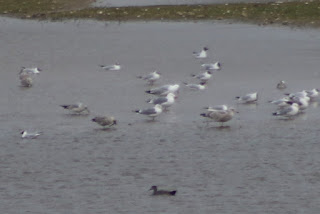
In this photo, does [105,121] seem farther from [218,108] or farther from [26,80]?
[26,80]

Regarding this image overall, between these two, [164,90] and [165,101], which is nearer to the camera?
[165,101]

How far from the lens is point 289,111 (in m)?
18.4

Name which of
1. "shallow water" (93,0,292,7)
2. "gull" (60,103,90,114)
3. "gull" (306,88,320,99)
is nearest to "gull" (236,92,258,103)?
"gull" (306,88,320,99)

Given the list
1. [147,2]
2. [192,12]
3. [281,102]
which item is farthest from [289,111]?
[147,2]

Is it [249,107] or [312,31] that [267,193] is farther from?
[312,31]

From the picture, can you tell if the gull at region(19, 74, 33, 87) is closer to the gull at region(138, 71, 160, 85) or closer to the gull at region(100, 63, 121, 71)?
the gull at region(100, 63, 121, 71)

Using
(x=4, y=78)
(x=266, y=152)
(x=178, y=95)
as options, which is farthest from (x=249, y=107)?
(x=4, y=78)

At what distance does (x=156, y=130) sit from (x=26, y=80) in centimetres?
512

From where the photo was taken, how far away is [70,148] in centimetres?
1661

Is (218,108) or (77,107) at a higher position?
(218,108)

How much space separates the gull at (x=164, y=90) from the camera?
67.5 feet

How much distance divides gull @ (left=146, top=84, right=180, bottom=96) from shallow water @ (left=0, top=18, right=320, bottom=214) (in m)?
0.22

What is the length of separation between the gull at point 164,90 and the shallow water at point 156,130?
222mm

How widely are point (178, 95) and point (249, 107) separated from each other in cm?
193
